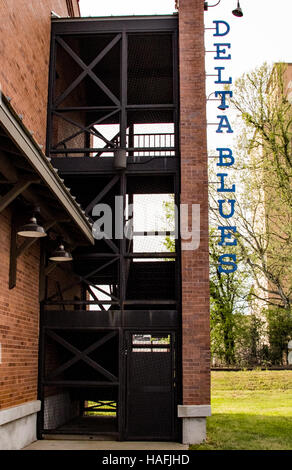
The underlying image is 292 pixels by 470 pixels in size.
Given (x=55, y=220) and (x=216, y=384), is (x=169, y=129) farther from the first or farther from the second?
(x=216, y=384)

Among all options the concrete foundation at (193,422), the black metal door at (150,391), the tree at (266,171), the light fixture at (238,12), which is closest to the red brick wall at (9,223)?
the black metal door at (150,391)

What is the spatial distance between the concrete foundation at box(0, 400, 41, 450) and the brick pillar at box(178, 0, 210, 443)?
2.50 meters

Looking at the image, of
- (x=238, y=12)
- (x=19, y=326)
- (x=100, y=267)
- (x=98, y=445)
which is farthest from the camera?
(x=238, y=12)

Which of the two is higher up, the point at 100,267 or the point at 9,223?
the point at 9,223

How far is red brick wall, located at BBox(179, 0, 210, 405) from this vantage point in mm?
9172

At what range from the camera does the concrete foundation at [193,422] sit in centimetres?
897

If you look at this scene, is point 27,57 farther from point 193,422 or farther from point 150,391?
point 193,422

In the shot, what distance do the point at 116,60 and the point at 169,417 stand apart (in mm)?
8023

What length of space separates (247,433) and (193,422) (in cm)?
152

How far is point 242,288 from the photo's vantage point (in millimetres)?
27156

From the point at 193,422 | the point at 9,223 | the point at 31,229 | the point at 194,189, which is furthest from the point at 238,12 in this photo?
the point at 193,422

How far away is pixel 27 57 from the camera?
922 cm

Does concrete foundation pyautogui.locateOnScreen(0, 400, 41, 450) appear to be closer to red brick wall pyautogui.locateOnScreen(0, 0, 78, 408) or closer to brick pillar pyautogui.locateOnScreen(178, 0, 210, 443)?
red brick wall pyautogui.locateOnScreen(0, 0, 78, 408)

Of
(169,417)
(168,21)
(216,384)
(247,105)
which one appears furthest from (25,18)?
(216,384)
